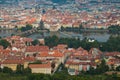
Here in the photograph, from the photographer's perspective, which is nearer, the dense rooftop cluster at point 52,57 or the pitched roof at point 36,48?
the dense rooftop cluster at point 52,57

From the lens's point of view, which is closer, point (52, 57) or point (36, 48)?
point (52, 57)

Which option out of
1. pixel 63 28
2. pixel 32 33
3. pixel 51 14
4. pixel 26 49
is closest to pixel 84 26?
pixel 63 28

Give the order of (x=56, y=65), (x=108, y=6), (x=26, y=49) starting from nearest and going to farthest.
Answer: (x=56, y=65) → (x=26, y=49) → (x=108, y=6)

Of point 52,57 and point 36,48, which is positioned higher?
point 52,57

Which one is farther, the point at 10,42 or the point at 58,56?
the point at 10,42

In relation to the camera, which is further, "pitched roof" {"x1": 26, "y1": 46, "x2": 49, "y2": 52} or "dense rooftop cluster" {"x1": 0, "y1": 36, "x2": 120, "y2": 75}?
"pitched roof" {"x1": 26, "y1": 46, "x2": 49, "y2": 52}

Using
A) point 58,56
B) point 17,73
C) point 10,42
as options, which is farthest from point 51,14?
point 17,73

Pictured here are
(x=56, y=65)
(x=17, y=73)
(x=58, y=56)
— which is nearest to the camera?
(x=17, y=73)

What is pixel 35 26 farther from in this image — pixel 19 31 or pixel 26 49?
pixel 26 49

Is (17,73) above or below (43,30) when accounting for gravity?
above
